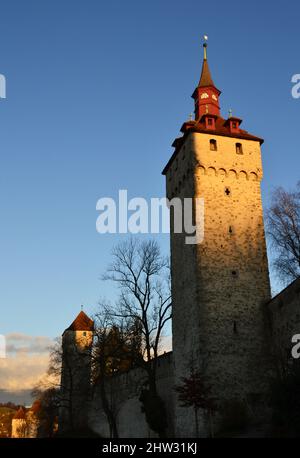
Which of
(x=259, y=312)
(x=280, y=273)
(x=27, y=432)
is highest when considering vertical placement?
(x=280, y=273)

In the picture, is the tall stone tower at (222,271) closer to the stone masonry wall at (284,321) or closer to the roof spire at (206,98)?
the stone masonry wall at (284,321)

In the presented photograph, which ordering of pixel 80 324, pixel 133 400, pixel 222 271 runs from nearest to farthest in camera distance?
1. pixel 222 271
2. pixel 133 400
3. pixel 80 324

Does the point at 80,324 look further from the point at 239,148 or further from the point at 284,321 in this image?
the point at 284,321

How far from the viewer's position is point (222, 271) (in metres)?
26.2

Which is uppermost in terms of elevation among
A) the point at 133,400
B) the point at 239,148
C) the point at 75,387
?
the point at 239,148

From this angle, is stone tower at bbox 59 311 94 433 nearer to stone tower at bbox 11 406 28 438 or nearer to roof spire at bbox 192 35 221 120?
roof spire at bbox 192 35 221 120

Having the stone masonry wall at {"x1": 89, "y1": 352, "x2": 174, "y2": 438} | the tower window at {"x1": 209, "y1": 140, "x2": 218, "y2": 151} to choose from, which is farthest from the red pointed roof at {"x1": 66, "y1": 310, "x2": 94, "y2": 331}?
the tower window at {"x1": 209, "y1": 140, "x2": 218, "y2": 151}

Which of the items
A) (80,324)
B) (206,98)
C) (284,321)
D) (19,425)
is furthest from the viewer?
(19,425)

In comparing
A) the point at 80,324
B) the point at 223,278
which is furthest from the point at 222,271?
the point at 80,324

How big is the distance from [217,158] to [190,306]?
8.43m

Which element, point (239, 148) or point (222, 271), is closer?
point (222, 271)
